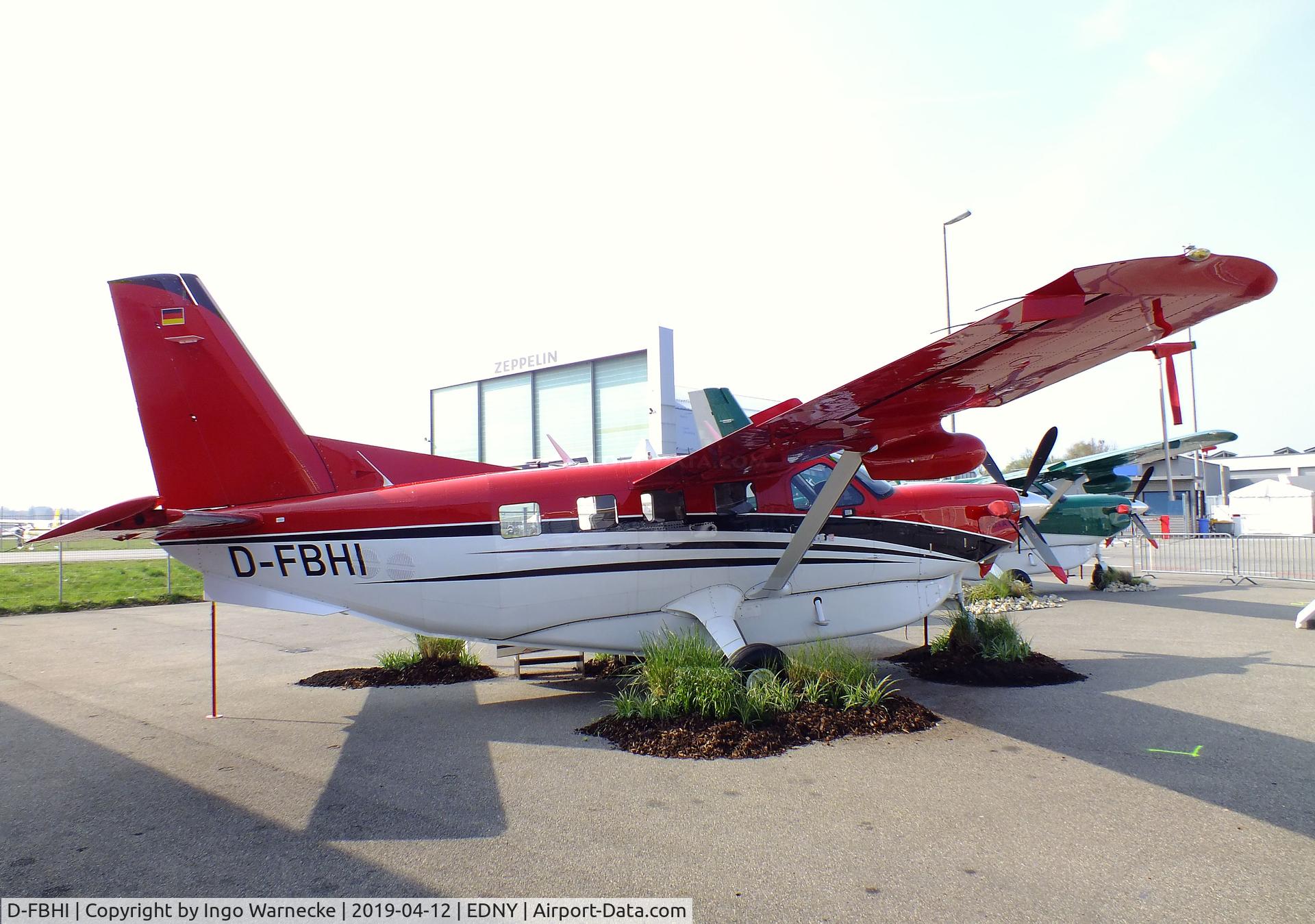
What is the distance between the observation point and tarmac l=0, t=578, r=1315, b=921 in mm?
3963

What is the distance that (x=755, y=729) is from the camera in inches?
268

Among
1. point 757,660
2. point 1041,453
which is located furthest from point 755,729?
point 1041,453

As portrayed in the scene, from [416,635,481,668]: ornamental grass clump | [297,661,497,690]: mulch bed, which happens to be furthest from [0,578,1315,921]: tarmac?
[416,635,481,668]: ornamental grass clump

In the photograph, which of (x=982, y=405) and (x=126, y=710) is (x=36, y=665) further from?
(x=982, y=405)

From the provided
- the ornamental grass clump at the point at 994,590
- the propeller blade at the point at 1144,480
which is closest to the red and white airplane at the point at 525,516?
the ornamental grass clump at the point at 994,590

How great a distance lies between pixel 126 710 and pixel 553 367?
29488mm

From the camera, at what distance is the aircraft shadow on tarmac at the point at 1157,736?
516 cm

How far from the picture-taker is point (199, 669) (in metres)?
10.6

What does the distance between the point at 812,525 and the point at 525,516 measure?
313cm

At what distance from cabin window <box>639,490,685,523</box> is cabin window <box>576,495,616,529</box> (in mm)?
377

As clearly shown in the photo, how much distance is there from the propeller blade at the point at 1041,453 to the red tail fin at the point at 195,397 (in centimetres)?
1145

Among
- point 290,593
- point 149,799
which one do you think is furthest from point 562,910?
point 290,593

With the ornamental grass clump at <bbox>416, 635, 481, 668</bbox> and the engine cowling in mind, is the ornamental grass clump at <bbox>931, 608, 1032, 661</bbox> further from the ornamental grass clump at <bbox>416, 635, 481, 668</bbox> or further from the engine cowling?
the ornamental grass clump at <bbox>416, 635, 481, 668</bbox>

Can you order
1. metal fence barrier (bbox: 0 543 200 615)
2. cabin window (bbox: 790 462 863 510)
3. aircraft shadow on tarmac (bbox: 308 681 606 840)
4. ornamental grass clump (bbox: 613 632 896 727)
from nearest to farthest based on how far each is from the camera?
aircraft shadow on tarmac (bbox: 308 681 606 840), ornamental grass clump (bbox: 613 632 896 727), cabin window (bbox: 790 462 863 510), metal fence barrier (bbox: 0 543 200 615)
